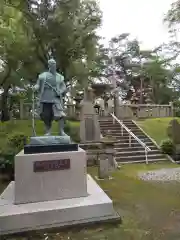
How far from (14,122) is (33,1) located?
8.40m

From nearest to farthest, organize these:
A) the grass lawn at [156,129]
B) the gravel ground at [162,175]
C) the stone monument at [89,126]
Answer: the gravel ground at [162,175] < the stone monument at [89,126] < the grass lawn at [156,129]

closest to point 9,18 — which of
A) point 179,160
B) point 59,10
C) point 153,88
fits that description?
point 59,10

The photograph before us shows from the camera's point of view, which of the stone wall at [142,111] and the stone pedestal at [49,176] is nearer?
the stone pedestal at [49,176]

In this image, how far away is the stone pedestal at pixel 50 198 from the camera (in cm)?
385

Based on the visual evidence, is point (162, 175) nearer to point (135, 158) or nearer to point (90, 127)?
point (135, 158)

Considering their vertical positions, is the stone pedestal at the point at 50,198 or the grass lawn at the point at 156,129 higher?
the grass lawn at the point at 156,129

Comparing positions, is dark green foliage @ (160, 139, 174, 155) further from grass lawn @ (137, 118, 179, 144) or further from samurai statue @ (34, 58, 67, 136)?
samurai statue @ (34, 58, 67, 136)

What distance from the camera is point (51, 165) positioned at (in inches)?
173

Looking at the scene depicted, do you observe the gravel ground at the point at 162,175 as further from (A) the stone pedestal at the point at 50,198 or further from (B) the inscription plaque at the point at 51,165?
(B) the inscription plaque at the point at 51,165

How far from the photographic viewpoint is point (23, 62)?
15906 millimetres

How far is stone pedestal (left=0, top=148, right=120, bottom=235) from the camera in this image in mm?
3848

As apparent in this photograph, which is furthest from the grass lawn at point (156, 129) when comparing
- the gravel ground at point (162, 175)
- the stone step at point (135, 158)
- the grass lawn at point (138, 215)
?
the grass lawn at point (138, 215)

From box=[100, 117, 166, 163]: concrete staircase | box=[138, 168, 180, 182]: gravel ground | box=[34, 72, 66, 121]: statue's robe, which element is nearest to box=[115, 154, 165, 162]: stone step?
box=[100, 117, 166, 163]: concrete staircase

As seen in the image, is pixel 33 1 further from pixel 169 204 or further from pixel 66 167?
pixel 169 204
